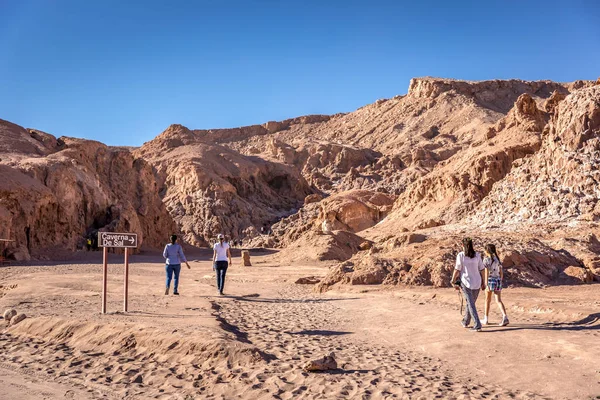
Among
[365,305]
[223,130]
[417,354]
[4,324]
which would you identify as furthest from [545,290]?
[223,130]

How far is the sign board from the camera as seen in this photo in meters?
9.47

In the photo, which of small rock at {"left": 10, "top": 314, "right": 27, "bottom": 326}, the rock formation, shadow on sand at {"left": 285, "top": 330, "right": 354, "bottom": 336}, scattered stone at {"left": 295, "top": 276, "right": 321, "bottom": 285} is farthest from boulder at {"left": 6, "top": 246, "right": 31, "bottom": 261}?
shadow on sand at {"left": 285, "top": 330, "right": 354, "bottom": 336}

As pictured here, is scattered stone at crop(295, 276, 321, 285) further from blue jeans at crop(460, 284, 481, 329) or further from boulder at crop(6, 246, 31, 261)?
boulder at crop(6, 246, 31, 261)

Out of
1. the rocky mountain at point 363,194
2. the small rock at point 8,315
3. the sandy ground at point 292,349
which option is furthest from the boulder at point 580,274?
the small rock at point 8,315

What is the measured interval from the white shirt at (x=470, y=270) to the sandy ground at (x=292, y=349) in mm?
736

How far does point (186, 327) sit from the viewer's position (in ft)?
25.5

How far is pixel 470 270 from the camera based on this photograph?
27.3ft

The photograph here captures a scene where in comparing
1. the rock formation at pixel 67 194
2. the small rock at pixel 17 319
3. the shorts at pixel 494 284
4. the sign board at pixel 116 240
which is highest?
the rock formation at pixel 67 194

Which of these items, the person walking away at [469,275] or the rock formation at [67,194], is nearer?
the person walking away at [469,275]

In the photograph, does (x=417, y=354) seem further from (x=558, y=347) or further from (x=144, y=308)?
(x=144, y=308)

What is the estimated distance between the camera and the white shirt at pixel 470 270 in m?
8.29

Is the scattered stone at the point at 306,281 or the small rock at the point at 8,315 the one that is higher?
the small rock at the point at 8,315

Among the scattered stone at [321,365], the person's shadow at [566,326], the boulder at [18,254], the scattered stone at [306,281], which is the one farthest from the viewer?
the boulder at [18,254]

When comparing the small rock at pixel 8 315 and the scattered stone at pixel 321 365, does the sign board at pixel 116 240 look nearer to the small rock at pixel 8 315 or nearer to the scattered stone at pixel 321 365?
the small rock at pixel 8 315
